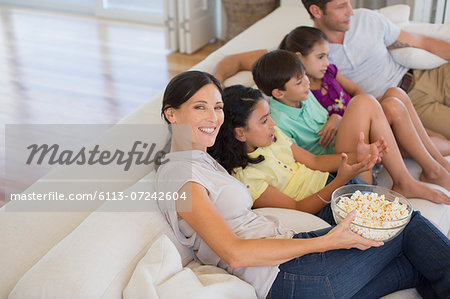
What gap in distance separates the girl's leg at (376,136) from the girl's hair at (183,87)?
71 centimetres

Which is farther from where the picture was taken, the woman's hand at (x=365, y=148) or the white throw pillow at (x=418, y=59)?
the white throw pillow at (x=418, y=59)

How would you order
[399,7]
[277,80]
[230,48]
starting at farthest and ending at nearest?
1. [399,7]
2. [230,48]
3. [277,80]

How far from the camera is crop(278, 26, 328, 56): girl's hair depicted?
7.32 ft

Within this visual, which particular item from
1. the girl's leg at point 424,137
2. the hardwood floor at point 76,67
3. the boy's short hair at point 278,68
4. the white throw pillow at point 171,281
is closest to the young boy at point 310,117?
the boy's short hair at point 278,68

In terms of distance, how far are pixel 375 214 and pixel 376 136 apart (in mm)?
599

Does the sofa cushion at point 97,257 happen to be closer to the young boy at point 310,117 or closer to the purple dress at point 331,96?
the young boy at point 310,117

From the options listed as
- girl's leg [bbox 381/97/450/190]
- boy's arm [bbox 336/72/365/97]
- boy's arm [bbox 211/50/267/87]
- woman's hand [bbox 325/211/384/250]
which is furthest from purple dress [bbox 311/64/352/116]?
woman's hand [bbox 325/211/384/250]

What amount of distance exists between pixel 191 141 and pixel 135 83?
259 cm

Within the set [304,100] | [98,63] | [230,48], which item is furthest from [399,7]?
[98,63]

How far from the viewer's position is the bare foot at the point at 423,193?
1.93 meters

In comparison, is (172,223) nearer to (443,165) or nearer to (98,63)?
(443,165)

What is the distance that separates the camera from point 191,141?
1549mm

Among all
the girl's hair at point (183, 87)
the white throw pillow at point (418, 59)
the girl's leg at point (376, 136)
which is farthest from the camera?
the white throw pillow at point (418, 59)

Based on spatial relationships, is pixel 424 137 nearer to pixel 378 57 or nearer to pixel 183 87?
pixel 378 57
